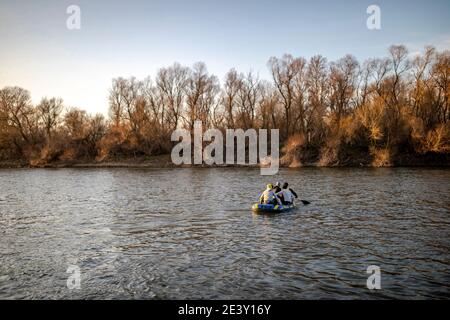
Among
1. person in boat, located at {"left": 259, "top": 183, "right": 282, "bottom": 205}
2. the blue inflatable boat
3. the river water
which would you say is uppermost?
→ person in boat, located at {"left": 259, "top": 183, "right": 282, "bottom": 205}

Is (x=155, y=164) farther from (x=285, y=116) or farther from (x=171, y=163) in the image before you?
(x=285, y=116)

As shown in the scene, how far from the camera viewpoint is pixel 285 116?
256ft

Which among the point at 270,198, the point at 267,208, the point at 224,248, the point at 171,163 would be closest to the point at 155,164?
the point at 171,163

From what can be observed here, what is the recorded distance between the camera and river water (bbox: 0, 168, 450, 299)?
36.6ft

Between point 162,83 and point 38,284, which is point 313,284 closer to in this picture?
point 38,284

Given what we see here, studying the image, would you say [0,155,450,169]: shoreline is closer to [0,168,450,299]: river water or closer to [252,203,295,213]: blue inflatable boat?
[0,168,450,299]: river water

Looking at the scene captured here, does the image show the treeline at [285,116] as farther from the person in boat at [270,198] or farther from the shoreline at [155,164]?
the person in boat at [270,198]

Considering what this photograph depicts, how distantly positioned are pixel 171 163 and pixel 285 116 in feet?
82.0

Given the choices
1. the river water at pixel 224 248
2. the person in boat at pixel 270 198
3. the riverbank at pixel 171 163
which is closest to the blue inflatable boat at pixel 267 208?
the person in boat at pixel 270 198

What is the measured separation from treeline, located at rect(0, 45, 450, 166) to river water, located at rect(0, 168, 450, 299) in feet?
115

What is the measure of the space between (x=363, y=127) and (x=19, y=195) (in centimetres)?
5072

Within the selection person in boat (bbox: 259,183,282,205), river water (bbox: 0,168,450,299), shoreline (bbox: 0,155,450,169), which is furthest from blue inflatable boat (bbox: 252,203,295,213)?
shoreline (bbox: 0,155,450,169)

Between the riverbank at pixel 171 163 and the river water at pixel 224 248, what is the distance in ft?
108

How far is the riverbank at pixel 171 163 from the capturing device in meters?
58.3
